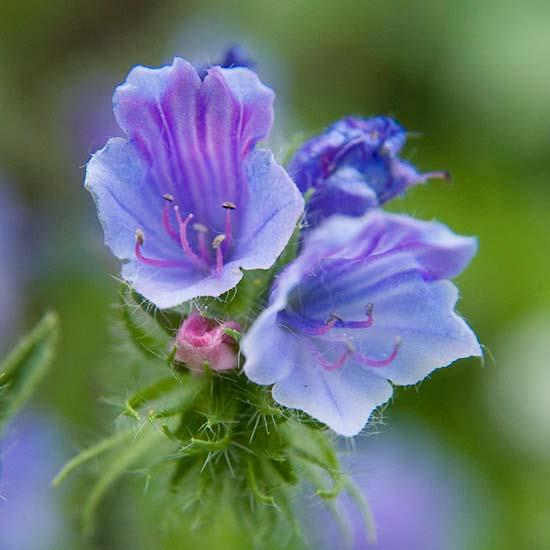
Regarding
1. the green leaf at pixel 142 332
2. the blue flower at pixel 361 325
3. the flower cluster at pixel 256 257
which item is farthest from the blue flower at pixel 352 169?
the green leaf at pixel 142 332

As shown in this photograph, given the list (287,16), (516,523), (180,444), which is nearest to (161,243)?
(180,444)

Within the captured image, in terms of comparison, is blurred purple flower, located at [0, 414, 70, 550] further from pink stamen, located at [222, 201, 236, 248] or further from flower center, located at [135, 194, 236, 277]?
pink stamen, located at [222, 201, 236, 248]

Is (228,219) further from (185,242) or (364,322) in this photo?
(364,322)

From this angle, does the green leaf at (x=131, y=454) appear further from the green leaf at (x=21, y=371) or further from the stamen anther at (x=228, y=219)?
the stamen anther at (x=228, y=219)

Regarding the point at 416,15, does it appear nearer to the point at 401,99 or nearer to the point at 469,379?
the point at 401,99

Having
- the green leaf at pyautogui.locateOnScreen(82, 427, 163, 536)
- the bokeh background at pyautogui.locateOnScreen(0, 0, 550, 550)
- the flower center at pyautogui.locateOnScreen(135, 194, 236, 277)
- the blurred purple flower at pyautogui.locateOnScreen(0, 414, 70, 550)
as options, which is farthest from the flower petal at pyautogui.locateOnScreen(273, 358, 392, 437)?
the blurred purple flower at pyautogui.locateOnScreen(0, 414, 70, 550)

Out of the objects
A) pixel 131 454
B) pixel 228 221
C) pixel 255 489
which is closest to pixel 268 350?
pixel 228 221

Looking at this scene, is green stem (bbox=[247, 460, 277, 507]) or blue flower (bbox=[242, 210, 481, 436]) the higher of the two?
blue flower (bbox=[242, 210, 481, 436])
